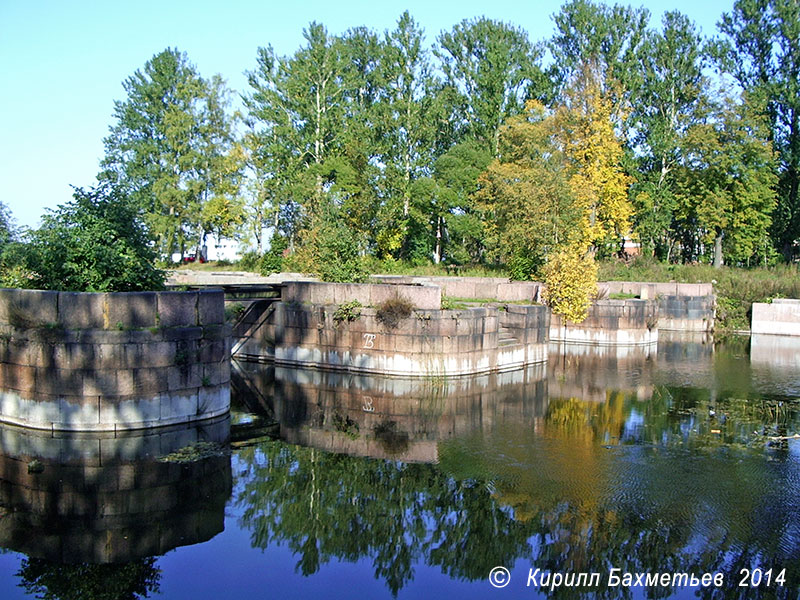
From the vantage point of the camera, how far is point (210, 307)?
1827 centimetres

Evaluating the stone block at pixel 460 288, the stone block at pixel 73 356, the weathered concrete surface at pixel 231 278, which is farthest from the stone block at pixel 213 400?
the weathered concrete surface at pixel 231 278

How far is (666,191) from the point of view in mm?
51156

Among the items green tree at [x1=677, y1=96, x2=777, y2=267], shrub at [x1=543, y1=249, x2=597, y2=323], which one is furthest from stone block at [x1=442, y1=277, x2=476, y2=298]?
green tree at [x1=677, y1=96, x2=777, y2=267]

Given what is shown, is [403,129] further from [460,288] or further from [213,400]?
[213,400]

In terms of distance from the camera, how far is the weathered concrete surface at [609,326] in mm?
33750

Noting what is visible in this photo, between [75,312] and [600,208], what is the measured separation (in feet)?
120

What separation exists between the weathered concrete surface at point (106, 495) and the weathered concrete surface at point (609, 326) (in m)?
20.1

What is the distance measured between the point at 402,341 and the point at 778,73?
132 feet

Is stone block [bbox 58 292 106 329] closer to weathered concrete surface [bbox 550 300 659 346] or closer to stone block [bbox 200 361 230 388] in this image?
stone block [bbox 200 361 230 388]

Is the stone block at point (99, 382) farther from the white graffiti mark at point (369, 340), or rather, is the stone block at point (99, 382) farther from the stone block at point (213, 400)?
the white graffiti mark at point (369, 340)

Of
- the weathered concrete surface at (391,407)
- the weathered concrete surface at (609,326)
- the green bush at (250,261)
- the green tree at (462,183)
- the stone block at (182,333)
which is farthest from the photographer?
the green tree at (462,183)

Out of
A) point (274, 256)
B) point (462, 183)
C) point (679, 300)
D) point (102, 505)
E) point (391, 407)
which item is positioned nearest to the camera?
point (102, 505)

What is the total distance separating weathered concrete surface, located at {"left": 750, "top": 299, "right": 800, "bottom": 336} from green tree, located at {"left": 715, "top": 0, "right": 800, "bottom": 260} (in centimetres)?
1389

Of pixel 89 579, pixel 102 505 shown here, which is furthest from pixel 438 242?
pixel 89 579
